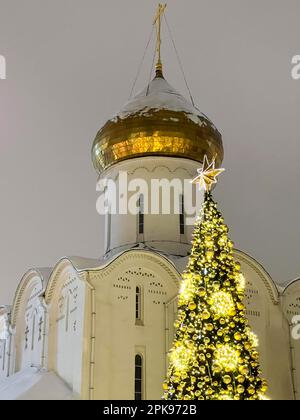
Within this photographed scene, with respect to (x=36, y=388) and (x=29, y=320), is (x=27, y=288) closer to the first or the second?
(x=29, y=320)

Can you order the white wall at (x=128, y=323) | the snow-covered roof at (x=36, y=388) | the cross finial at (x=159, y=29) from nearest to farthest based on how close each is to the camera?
the snow-covered roof at (x=36, y=388) → the white wall at (x=128, y=323) → the cross finial at (x=159, y=29)

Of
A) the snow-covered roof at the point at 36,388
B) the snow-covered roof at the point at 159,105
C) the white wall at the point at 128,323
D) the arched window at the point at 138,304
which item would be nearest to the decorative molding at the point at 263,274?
the white wall at the point at 128,323

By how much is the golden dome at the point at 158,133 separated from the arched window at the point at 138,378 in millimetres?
4444

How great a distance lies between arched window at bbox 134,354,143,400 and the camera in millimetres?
11289

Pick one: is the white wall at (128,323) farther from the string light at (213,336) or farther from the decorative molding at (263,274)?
the string light at (213,336)

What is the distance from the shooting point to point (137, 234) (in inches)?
540

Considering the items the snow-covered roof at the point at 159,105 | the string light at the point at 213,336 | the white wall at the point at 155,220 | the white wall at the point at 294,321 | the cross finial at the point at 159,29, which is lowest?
the string light at the point at 213,336

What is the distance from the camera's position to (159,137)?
13578 mm

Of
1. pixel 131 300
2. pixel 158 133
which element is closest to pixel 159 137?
pixel 158 133

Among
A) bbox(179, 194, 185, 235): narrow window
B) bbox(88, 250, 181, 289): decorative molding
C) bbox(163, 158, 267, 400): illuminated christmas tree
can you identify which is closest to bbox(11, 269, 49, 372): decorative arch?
bbox(88, 250, 181, 289): decorative molding

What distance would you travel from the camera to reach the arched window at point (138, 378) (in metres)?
11.3

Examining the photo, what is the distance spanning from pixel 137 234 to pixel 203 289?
5362 millimetres

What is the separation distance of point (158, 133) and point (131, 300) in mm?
3722
